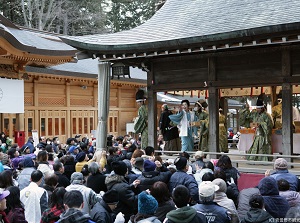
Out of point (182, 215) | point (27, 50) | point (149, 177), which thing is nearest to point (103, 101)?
point (27, 50)

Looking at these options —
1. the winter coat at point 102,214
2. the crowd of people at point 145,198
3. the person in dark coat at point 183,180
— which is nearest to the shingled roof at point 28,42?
the crowd of people at point 145,198

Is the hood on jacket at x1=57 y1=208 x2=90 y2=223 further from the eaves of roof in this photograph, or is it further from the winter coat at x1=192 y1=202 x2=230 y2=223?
the eaves of roof

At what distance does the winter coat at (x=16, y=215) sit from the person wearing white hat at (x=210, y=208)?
2021mm

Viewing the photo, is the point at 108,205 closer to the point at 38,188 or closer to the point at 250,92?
the point at 38,188

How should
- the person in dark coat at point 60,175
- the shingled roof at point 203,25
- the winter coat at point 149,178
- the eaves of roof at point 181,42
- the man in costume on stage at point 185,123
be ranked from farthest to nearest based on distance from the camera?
1. the man in costume on stage at point 185,123
2. the shingled roof at point 203,25
3. the eaves of roof at point 181,42
4. the person in dark coat at point 60,175
5. the winter coat at point 149,178

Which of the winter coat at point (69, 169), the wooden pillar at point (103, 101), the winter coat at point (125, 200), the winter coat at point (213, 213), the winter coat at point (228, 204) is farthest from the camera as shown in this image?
the wooden pillar at point (103, 101)

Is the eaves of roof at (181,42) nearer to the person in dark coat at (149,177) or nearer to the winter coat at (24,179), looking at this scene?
the person in dark coat at (149,177)

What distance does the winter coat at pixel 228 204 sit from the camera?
15.8ft

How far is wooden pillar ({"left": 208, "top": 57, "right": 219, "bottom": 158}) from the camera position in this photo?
422 inches

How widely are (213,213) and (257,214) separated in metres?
0.47

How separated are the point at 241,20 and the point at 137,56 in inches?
112

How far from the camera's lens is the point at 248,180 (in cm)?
918

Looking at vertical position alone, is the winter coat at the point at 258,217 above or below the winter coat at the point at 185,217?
below

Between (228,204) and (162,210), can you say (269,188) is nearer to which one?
(228,204)
